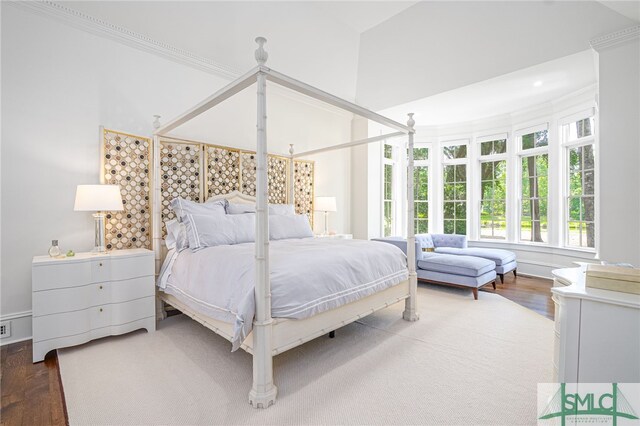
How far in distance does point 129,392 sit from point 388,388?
65.4 inches

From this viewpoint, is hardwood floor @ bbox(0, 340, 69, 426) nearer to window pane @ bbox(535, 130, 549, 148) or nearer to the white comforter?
the white comforter

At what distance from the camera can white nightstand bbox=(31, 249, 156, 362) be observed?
7.54ft

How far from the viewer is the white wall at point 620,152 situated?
301 centimetres

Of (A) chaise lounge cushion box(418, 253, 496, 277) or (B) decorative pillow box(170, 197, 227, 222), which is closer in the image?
(B) decorative pillow box(170, 197, 227, 222)

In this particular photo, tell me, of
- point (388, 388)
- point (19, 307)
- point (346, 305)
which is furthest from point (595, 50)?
point (19, 307)

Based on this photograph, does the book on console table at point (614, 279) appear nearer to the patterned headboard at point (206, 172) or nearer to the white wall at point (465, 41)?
the white wall at point (465, 41)

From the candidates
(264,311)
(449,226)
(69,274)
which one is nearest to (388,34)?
(449,226)

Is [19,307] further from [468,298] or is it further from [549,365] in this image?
[468,298]

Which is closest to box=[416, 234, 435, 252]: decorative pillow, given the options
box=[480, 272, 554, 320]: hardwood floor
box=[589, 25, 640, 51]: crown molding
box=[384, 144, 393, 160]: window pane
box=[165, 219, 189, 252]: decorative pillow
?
box=[480, 272, 554, 320]: hardwood floor

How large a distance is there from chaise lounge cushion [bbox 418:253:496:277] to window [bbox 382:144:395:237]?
1847 millimetres

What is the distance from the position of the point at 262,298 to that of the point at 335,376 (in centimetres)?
83

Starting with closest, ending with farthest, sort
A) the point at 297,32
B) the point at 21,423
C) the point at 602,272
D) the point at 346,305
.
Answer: the point at 602,272 → the point at 21,423 → the point at 346,305 → the point at 297,32

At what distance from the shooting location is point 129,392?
191cm

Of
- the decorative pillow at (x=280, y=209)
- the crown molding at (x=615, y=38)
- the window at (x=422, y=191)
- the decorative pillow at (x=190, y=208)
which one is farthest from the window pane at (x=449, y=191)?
the decorative pillow at (x=190, y=208)
